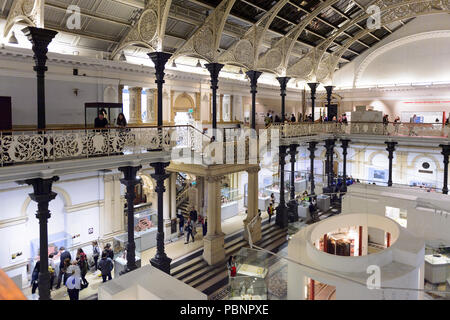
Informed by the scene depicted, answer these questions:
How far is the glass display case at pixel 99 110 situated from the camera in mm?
11164

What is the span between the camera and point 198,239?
16.8 metres

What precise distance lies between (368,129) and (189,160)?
43.2 feet

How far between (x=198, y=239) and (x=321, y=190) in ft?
37.3

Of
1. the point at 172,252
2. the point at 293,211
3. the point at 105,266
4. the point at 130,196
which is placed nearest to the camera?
the point at 130,196

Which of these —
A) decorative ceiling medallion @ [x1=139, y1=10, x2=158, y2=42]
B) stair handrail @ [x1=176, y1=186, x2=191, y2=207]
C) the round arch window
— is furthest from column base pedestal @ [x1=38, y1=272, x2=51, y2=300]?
the round arch window

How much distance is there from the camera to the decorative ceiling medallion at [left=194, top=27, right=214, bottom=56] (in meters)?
13.7

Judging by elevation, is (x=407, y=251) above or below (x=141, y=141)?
below

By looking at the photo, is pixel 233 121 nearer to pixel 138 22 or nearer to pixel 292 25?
pixel 292 25

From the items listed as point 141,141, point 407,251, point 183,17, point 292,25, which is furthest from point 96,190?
point 292,25

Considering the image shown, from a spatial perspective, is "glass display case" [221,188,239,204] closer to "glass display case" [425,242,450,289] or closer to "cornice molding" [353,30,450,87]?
"glass display case" [425,242,450,289]

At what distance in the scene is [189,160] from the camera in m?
12.5

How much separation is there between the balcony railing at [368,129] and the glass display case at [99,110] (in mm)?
7930

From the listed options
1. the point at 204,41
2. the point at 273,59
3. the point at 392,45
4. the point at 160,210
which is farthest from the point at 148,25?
the point at 392,45

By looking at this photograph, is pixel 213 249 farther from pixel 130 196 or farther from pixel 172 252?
pixel 130 196
